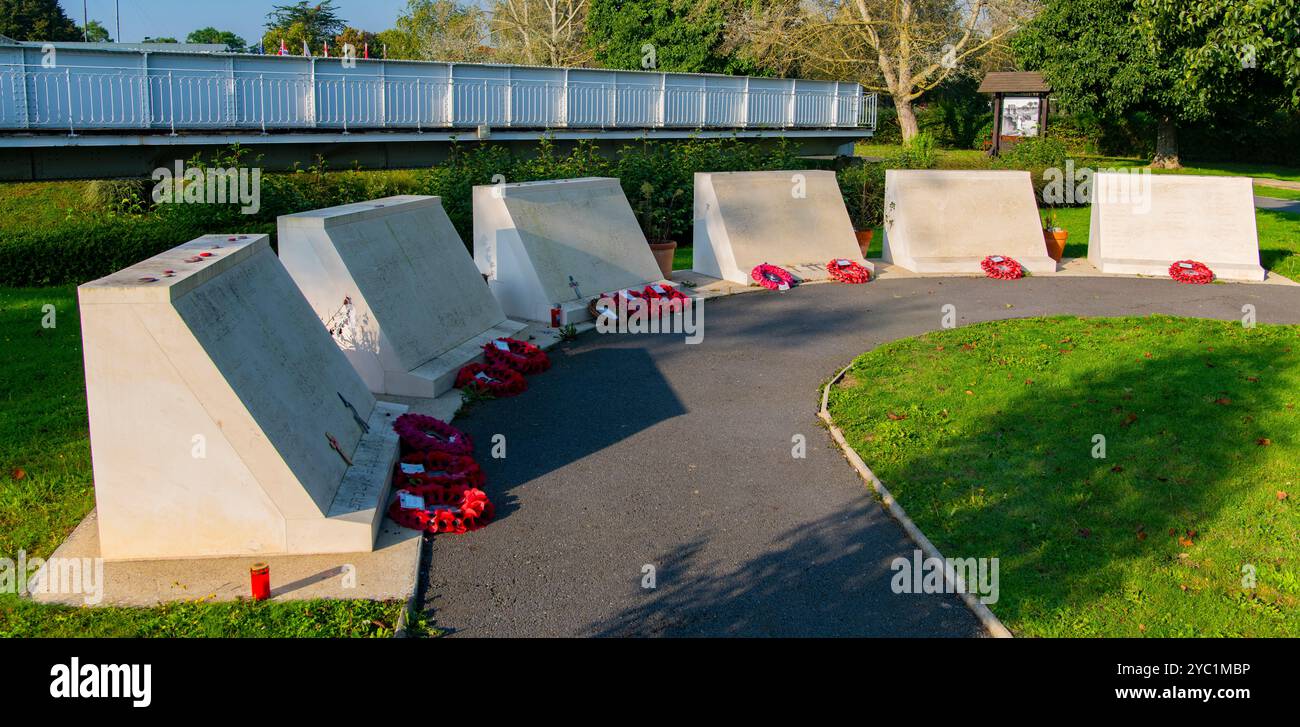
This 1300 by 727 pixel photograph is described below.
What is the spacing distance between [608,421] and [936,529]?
350 cm

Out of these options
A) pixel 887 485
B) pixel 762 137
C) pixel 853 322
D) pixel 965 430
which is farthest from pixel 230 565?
pixel 762 137

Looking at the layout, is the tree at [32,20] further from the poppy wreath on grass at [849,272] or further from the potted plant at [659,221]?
the poppy wreath on grass at [849,272]

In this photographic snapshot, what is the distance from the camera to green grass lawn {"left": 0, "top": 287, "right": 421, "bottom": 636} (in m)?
5.58

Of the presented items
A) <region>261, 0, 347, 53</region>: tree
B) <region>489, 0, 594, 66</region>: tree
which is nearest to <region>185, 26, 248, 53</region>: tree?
<region>261, 0, 347, 53</region>: tree

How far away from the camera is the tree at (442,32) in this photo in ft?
172

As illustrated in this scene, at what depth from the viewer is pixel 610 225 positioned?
611 inches

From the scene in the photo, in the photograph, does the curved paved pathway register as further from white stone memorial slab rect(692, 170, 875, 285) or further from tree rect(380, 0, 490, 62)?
tree rect(380, 0, 490, 62)

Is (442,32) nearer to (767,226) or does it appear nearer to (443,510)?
(767,226)

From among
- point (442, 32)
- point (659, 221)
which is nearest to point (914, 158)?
point (659, 221)

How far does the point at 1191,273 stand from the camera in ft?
56.9

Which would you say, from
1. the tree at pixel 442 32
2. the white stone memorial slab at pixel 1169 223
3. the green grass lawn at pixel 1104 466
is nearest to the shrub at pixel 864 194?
the white stone memorial slab at pixel 1169 223

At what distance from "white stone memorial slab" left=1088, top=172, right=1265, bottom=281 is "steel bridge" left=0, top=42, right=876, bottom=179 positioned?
1164 cm
